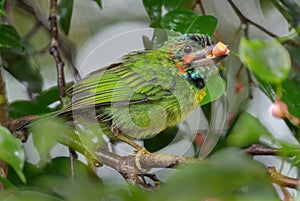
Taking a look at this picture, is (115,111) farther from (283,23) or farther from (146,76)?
(283,23)

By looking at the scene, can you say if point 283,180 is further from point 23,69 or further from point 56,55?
point 23,69

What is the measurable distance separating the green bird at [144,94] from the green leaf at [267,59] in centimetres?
35

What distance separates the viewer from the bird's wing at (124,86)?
2.85 feet

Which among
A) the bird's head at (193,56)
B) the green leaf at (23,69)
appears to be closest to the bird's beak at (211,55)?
the bird's head at (193,56)

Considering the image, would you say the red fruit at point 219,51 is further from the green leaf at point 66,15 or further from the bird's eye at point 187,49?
the green leaf at point 66,15

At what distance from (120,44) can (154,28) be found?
13cm

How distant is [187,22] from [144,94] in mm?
216

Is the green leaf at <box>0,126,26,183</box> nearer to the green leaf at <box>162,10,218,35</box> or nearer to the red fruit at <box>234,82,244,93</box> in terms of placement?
the green leaf at <box>162,10,218,35</box>

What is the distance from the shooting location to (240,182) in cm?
43

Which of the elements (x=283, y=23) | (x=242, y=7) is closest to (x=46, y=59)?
(x=242, y=7)

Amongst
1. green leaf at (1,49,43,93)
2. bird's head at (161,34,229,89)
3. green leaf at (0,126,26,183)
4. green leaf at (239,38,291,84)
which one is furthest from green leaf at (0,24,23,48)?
green leaf at (239,38,291,84)

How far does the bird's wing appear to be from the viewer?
0.87 metres

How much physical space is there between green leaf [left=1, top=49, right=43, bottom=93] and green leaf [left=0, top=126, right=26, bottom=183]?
69 centimetres

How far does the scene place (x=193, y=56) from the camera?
0.85m
